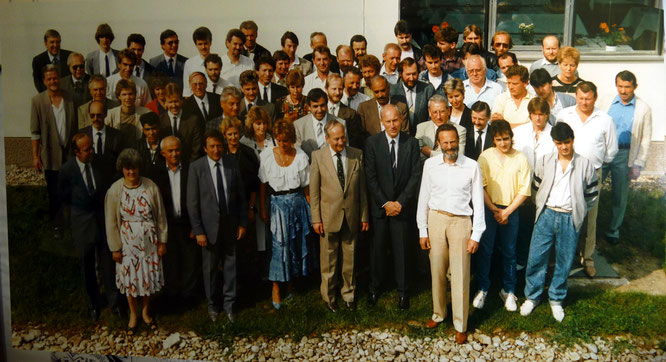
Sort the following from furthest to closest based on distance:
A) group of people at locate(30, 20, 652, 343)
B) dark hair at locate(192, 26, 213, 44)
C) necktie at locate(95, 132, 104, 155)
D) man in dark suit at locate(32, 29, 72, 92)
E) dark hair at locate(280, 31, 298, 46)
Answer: man in dark suit at locate(32, 29, 72, 92) < necktie at locate(95, 132, 104, 155) < dark hair at locate(192, 26, 213, 44) < dark hair at locate(280, 31, 298, 46) < group of people at locate(30, 20, 652, 343)

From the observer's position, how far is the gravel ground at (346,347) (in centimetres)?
456

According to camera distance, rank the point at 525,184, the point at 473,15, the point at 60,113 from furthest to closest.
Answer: the point at 60,113 → the point at 473,15 → the point at 525,184

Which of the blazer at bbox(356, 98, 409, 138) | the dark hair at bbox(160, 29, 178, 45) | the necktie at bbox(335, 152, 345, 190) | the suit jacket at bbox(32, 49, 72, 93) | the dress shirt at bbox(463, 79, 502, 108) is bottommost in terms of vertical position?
the necktie at bbox(335, 152, 345, 190)

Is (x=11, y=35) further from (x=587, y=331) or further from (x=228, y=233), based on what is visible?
(x=587, y=331)

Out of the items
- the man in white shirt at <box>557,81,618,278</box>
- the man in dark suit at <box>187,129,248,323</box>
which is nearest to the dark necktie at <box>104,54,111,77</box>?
the man in dark suit at <box>187,129,248,323</box>

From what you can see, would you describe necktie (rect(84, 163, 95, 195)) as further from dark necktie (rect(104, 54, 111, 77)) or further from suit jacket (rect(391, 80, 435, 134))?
suit jacket (rect(391, 80, 435, 134))

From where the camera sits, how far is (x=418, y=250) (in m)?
4.92

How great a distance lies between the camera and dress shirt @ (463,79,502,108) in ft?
15.5

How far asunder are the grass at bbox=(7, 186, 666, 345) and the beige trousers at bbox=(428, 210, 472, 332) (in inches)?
6.7

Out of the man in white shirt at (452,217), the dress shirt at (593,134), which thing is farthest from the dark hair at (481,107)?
the dress shirt at (593,134)

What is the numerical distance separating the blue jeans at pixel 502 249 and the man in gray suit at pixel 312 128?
1.48 meters

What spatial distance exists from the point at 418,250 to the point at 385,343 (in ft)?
2.74

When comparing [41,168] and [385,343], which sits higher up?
[41,168]

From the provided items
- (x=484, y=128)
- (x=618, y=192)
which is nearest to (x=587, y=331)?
(x=618, y=192)
